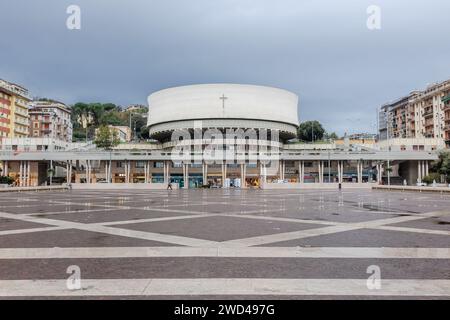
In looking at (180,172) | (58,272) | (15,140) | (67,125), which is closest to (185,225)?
(58,272)

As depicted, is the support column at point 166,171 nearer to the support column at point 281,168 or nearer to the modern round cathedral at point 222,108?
the modern round cathedral at point 222,108

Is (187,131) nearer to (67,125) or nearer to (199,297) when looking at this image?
(67,125)

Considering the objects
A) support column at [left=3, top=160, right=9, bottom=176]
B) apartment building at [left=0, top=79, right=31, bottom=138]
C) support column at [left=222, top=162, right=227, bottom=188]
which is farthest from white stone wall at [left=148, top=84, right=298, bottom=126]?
support column at [left=3, top=160, right=9, bottom=176]

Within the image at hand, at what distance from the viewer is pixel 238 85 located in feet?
312

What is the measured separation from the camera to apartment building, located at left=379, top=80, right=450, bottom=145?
92500 mm

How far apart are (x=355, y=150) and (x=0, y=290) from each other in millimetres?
82967

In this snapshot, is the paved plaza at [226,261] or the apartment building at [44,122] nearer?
the paved plaza at [226,261]

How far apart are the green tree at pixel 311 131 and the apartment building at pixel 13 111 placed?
82.0 m

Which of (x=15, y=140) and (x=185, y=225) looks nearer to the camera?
(x=185, y=225)

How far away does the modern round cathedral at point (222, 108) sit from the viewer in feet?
305

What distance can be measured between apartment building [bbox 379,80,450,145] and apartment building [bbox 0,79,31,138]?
317ft

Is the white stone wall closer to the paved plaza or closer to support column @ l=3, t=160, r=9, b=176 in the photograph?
support column @ l=3, t=160, r=9, b=176

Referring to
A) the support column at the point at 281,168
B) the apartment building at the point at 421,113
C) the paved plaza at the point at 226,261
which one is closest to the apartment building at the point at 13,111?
the support column at the point at 281,168

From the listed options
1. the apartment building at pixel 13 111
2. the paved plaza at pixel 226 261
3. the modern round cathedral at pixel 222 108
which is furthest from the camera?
the modern round cathedral at pixel 222 108
